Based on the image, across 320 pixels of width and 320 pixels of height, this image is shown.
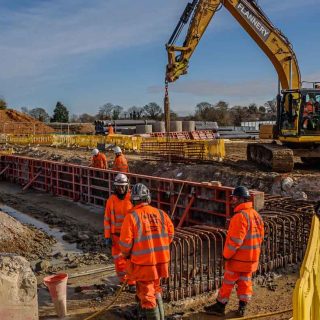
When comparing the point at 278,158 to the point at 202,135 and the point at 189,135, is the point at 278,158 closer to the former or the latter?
the point at 189,135

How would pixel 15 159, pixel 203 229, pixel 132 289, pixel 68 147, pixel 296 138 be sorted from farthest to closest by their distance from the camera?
1. pixel 68 147
2. pixel 15 159
3. pixel 296 138
4. pixel 203 229
5. pixel 132 289

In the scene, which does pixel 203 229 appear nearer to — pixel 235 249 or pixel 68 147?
pixel 235 249

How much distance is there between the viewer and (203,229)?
8.16m

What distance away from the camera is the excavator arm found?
17359 mm

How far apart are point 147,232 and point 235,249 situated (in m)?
1.43

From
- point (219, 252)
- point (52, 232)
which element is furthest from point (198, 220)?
point (52, 232)

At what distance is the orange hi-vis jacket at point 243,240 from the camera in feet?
20.2

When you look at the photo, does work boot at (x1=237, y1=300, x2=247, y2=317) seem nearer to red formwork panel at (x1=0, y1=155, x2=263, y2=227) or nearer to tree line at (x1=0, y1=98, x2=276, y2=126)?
red formwork panel at (x1=0, y1=155, x2=263, y2=227)

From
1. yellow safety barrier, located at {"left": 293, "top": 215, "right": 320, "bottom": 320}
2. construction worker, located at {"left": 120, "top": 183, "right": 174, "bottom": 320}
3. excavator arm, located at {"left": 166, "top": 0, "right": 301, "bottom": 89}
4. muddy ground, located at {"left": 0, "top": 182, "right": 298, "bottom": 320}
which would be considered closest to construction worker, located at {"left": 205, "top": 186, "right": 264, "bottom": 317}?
muddy ground, located at {"left": 0, "top": 182, "right": 298, "bottom": 320}

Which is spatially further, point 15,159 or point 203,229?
point 15,159

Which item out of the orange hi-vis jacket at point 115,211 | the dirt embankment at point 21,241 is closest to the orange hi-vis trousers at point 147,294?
the orange hi-vis jacket at point 115,211

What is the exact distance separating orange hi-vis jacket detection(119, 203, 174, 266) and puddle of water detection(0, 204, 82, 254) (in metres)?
5.55

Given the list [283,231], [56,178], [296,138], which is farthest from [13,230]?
[296,138]

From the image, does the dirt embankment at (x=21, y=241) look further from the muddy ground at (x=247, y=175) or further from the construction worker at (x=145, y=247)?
the muddy ground at (x=247, y=175)
